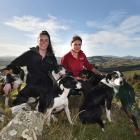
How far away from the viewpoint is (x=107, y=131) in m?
9.87

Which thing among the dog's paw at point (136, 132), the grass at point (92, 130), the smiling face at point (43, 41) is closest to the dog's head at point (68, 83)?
the grass at point (92, 130)

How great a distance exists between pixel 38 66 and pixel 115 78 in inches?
105

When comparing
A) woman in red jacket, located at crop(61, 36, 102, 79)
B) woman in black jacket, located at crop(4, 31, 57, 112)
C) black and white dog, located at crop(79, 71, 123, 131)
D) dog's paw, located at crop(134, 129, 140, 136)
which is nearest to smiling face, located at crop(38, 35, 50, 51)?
woman in black jacket, located at crop(4, 31, 57, 112)

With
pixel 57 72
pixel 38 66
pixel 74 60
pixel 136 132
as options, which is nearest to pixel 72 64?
pixel 74 60

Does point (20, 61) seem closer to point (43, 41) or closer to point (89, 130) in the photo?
point (43, 41)

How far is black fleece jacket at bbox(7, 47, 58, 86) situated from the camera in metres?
10.4

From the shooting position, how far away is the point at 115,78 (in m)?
10.8

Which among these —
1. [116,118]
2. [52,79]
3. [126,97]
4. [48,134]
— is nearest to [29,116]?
[48,134]

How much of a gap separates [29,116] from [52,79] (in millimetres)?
3917

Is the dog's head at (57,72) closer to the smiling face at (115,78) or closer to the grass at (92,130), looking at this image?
the grass at (92,130)

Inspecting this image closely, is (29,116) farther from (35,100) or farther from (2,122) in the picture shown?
(35,100)

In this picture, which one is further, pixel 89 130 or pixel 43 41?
pixel 43 41

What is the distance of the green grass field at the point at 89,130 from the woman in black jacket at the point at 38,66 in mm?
1291

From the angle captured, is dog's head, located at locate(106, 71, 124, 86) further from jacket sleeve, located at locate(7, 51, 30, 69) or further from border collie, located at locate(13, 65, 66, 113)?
jacket sleeve, located at locate(7, 51, 30, 69)
